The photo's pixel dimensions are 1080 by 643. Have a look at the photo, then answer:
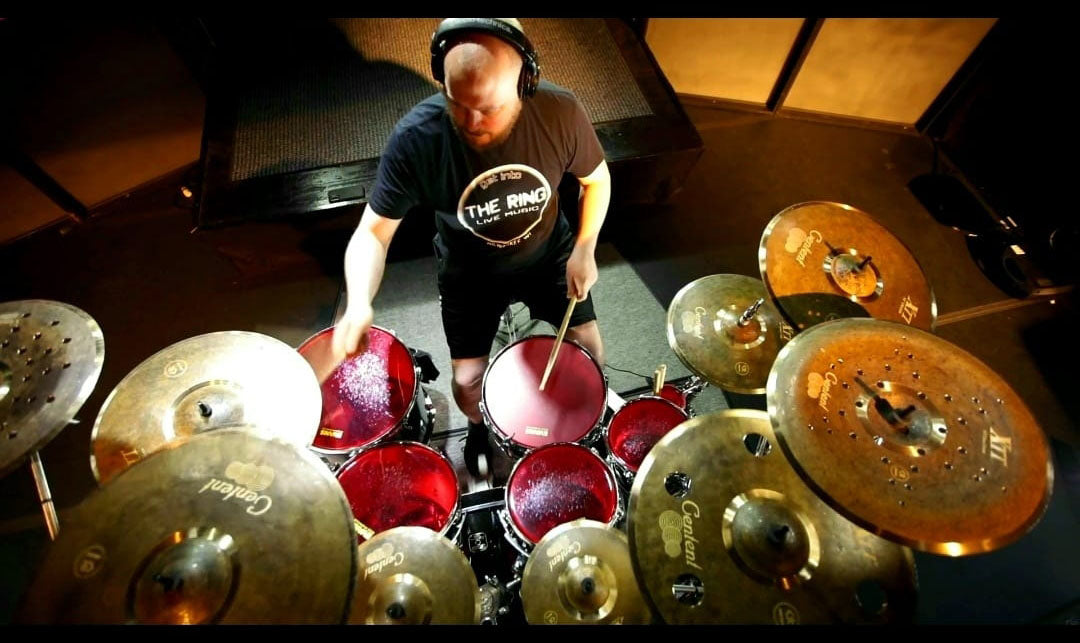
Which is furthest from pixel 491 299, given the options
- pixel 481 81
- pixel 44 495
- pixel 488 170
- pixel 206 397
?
pixel 44 495

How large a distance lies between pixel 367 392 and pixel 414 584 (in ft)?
2.62

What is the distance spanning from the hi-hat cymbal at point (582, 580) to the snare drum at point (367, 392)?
0.75 metres

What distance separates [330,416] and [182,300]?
1989mm

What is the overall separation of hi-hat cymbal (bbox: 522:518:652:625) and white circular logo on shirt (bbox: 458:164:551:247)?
3.60 feet

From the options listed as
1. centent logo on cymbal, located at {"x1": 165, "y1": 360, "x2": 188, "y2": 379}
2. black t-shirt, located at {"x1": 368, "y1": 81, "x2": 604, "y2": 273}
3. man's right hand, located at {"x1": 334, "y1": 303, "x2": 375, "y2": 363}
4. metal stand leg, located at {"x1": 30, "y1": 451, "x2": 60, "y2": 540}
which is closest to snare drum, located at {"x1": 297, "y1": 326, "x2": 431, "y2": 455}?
man's right hand, located at {"x1": 334, "y1": 303, "x2": 375, "y2": 363}

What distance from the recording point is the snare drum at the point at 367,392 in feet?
6.07

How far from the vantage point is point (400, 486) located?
6.22 feet

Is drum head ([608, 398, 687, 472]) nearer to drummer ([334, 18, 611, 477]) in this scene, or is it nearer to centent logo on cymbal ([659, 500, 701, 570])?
drummer ([334, 18, 611, 477])

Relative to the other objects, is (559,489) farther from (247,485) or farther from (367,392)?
(247,485)

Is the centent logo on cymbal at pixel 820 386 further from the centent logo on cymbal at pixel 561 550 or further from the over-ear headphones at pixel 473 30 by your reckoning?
the over-ear headphones at pixel 473 30

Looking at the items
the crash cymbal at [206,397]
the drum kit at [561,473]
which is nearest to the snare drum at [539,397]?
the drum kit at [561,473]

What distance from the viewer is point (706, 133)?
3959mm

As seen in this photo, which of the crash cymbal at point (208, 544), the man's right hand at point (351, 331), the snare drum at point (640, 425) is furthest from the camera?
the snare drum at point (640, 425)

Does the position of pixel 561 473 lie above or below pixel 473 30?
below
